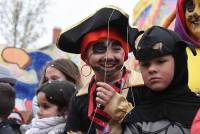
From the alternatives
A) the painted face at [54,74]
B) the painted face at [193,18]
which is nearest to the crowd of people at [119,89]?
the painted face at [54,74]

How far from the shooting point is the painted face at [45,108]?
2.96m

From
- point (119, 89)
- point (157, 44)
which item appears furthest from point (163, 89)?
point (119, 89)

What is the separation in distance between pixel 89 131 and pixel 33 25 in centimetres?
1666

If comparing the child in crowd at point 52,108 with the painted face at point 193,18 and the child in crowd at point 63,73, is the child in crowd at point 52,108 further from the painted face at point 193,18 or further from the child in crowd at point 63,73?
the painted face at point 193,18

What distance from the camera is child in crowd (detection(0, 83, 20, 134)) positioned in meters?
3.25

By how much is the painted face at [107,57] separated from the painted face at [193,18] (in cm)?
49

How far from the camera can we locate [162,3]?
4.95 m

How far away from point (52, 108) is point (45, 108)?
0.05 metres

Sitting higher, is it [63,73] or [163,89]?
[163,89]

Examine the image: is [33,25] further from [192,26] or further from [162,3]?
[192,26]

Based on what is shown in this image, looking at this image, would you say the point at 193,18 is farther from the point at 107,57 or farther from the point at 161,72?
the point at 161,72

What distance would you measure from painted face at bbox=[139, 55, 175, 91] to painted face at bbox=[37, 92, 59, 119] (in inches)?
39.5

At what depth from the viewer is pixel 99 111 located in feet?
7.94

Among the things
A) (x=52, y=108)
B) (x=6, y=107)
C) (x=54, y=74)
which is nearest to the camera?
(x=52, y=108)
